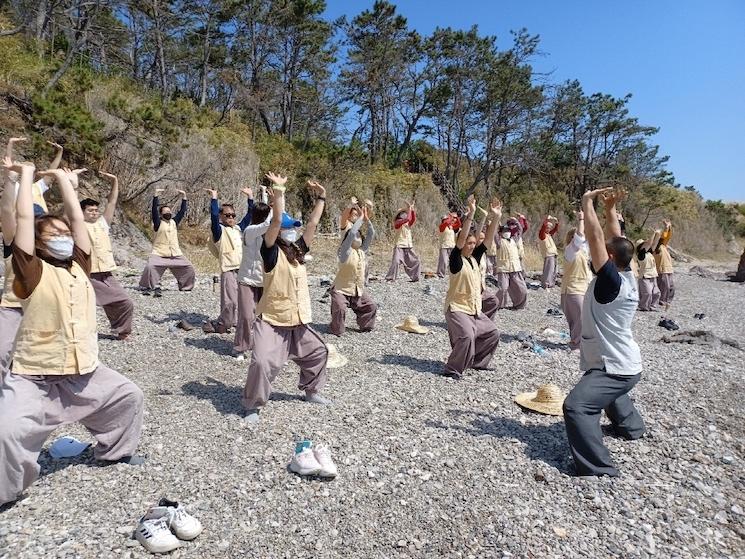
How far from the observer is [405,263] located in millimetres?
16469

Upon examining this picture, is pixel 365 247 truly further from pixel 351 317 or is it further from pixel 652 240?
pixel 652 240

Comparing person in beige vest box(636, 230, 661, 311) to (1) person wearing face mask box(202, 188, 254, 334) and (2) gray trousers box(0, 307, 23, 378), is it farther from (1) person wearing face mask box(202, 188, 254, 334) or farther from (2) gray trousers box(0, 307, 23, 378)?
(2) gray trousers box(0, 307, 23, 378)

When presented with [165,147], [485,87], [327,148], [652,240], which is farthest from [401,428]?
[485,87]

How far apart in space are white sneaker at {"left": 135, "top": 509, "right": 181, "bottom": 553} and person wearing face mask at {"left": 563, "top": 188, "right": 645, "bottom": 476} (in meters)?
3.10

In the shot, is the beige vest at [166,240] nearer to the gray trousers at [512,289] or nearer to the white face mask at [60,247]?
the white face mask at [60,247]

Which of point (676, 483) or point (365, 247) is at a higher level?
point (365, 247)

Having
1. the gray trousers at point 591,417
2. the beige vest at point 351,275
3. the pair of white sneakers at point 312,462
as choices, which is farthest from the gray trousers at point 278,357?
the beige vest at point 351,275

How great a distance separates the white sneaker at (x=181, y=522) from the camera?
133 inches

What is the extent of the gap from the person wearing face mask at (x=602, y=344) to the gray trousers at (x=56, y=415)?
349 cm

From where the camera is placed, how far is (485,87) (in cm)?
3155

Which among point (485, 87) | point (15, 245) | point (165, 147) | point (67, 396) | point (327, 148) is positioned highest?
point (485, 87)

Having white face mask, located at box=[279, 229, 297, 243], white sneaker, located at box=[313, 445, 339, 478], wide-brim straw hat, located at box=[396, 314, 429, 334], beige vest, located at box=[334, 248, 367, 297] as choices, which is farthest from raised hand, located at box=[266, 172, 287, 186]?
wide-brim straw hat, located at box=[396, 314, 429, 334]

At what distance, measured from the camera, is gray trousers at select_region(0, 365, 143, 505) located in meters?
3.43

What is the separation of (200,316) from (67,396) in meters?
6.09
